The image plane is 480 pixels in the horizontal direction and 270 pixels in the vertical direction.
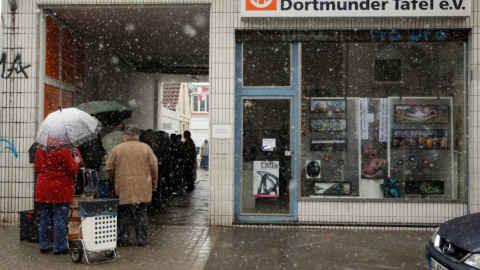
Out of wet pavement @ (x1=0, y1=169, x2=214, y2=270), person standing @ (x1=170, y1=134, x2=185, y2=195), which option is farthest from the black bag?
person standing @ (x1=170, y1=134, x2=185, y2=195)

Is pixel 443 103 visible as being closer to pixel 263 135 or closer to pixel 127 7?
pixel 263 135

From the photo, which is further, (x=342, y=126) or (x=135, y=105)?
(x=135, y=105)

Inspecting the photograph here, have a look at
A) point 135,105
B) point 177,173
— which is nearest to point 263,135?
point 177,173

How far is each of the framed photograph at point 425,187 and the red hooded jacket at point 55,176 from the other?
5679 millimetres

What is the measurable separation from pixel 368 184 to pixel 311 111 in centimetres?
166

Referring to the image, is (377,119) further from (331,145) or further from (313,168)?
(313,168)

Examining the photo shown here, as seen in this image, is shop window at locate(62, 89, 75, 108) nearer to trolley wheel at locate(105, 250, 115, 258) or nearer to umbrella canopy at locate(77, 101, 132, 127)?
umbrella canopy at locate(77, 101, 132, 127)

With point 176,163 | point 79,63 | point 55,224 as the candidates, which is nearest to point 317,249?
point 55,224

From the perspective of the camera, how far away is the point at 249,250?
23.1 ft

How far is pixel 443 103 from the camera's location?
8.96 meters

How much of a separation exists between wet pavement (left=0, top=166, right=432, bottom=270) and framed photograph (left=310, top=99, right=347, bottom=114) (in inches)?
83.1

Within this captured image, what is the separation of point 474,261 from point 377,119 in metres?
4.75

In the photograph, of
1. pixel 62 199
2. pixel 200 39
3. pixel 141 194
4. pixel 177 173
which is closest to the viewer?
pixel 62 199

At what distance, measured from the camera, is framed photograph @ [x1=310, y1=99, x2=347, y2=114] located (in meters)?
9.02
